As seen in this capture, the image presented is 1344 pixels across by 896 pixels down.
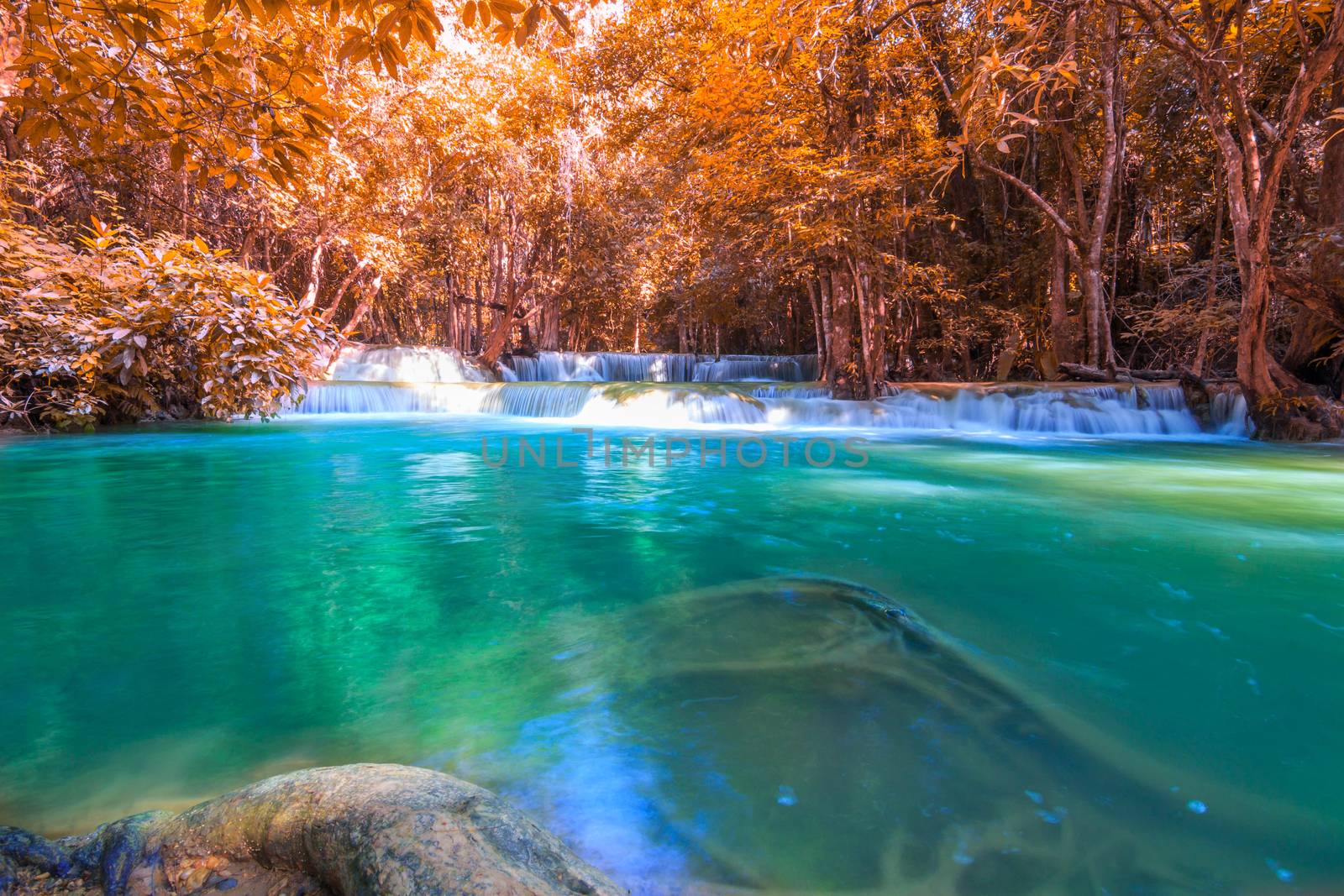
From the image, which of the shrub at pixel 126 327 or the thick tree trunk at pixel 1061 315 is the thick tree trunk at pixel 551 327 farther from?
the thick tree trunk at pixel 1061 315

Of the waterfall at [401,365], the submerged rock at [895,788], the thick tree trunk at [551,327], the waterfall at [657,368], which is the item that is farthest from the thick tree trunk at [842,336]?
the thick tree trunk at [551,327]

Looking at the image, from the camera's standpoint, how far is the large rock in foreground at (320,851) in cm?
103

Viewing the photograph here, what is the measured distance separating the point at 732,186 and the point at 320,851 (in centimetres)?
1286

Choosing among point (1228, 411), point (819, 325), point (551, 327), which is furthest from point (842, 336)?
point (551, 327)

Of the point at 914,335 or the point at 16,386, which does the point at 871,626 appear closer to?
the point at 16,386

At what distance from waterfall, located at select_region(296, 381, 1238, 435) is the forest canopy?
42.7 inches

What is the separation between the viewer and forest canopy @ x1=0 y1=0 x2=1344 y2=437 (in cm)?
586

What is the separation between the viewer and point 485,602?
9.71 feet

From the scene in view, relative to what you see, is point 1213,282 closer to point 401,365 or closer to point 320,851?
point 320,851

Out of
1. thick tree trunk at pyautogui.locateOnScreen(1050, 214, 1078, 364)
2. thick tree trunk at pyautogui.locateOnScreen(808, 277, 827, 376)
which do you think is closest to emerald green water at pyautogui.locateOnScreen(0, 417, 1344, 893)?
thick tree trunk at pyautogui.locateOnScreen(1050, 214, 1078, 364)

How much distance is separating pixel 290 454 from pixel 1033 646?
8.62m

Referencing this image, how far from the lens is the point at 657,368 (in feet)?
87.2

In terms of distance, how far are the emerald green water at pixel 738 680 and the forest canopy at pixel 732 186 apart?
1987 mm

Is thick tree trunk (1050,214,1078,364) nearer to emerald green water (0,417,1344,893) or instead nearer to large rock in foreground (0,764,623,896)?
emerald green water (0,417,1344,893)
